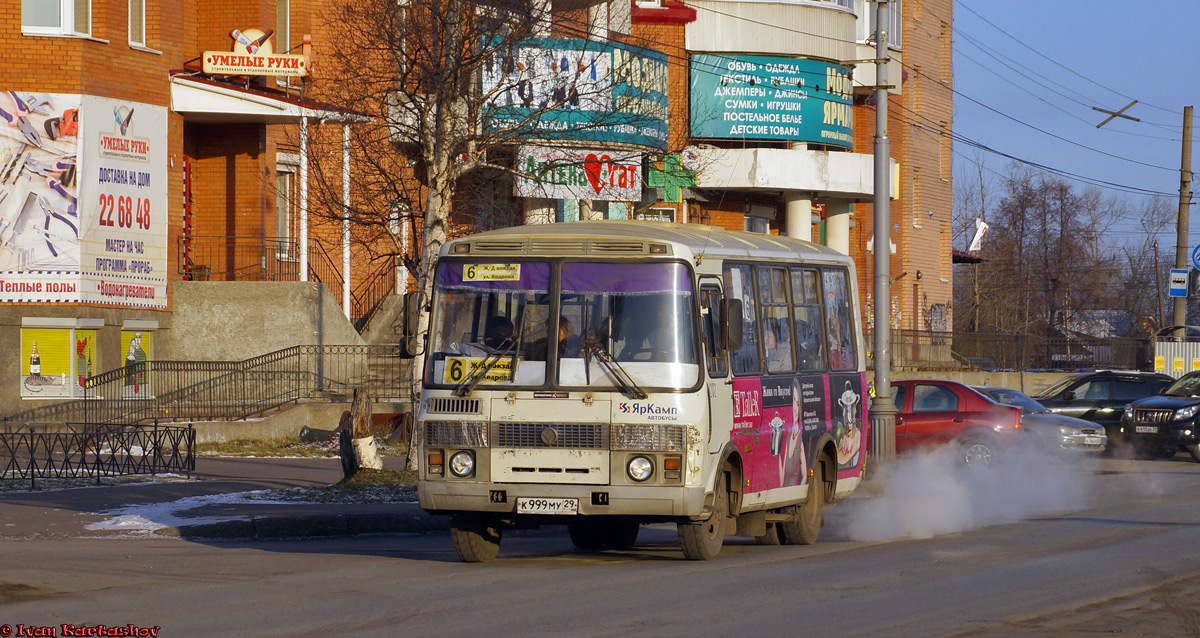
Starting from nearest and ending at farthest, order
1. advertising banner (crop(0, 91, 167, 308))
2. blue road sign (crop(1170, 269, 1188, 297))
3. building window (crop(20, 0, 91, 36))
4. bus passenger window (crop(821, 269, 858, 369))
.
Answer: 1. bus passenger window (crop(821, 269, 858, 369))
2. advertising banner (crop(0, 91, 167, 308))
3. building window (crop(20, 0, 91, 36))
4. blue road sign (crop(1170, 269, 1188, 297))

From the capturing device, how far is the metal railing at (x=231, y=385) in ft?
90.6

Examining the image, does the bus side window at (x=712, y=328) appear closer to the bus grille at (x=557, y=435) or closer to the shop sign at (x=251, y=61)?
the bus grille at (x=557, y=435)

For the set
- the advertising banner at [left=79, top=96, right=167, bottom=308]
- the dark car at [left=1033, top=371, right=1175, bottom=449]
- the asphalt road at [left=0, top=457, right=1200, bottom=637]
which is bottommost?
the asphalt road at [left=0, top=457, right=1200, bottom=637]

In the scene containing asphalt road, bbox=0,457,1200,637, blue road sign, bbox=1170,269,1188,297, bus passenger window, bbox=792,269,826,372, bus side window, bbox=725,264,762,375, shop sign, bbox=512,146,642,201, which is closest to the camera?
asphalt road, bbox=0,457,1200,637

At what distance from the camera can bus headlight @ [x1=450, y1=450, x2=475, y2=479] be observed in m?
11.9

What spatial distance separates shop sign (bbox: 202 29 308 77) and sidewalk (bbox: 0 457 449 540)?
13083 mm

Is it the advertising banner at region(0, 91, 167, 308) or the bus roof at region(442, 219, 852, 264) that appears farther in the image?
the advertising banner at region(0, 91, 167, 308)

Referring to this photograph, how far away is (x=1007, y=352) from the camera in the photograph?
5138cm

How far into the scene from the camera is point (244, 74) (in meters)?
30.7

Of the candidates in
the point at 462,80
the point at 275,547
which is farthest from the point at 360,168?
the point at 275,547

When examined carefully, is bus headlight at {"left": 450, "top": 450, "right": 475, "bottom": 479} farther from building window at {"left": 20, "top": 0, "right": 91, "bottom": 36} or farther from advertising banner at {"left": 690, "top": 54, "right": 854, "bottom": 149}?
advertising banner at {"left": 690, "top": 54, "right": 854, "bottom": 149}

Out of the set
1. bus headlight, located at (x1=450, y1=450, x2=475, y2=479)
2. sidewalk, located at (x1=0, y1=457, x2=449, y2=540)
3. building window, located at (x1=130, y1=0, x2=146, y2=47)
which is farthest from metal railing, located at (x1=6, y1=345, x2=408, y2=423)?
bus headlight, located at (x1=450, y1=450, x2=475, y2=479)

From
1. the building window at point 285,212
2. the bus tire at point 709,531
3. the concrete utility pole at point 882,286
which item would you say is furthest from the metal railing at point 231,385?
the bus tire at point 709,531

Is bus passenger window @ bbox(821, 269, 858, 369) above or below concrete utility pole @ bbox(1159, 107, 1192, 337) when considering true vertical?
below
